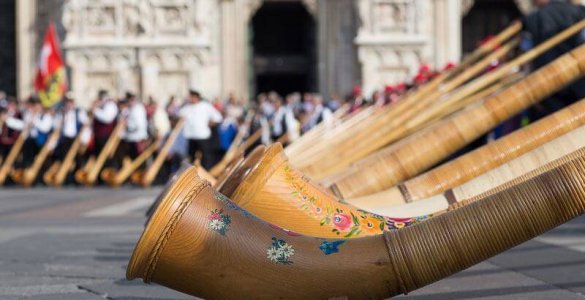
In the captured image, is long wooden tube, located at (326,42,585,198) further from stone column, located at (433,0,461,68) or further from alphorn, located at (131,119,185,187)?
stone column, located at (433,0,461,68)

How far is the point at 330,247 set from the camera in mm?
3861

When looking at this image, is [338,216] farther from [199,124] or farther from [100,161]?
[100,161]

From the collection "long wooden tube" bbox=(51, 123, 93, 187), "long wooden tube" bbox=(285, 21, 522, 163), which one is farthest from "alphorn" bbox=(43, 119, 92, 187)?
"long wooden tube" bbox=(285, 21, 522, 163)

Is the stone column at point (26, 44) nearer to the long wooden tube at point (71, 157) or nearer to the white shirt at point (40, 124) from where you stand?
the white shirt at point (40, 124)

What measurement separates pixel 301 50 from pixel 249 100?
8.80 feet

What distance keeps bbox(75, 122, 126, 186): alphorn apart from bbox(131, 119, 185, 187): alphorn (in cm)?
66

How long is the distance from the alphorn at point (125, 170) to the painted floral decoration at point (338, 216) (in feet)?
51.4

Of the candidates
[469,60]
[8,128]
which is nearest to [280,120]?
[8,128]

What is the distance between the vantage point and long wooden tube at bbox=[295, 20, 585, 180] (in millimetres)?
6715

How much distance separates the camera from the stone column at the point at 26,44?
2695 cm

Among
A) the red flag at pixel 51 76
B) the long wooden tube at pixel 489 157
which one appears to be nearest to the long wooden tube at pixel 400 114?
the long wooden tube at pixel 489 157

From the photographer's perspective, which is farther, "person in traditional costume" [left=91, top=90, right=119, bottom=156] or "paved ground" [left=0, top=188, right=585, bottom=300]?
"person in traditional costume" [left=91, top=90, right=119, bottom=156]

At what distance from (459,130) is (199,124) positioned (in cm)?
1500

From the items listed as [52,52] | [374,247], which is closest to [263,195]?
[374,247]
